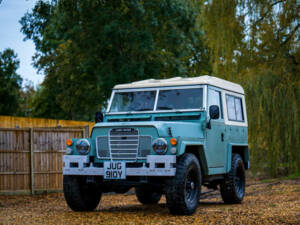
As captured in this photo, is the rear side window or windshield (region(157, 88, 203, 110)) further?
the rear side window

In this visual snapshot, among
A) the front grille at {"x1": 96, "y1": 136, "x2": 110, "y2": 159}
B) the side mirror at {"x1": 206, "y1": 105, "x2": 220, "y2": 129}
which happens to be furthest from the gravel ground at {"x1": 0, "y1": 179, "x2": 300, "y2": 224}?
the side mirror at {"x1": 206, "y1": 105, "x2": 220, "y2": 129}

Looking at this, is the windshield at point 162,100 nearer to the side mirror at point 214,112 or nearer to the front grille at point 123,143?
the side mirror at point 214,112

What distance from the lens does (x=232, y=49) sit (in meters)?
16.4

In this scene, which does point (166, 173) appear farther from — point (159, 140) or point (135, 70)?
point (135, 70)

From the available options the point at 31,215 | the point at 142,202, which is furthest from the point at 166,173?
the point at 142,202

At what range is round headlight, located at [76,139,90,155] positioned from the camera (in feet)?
28.9

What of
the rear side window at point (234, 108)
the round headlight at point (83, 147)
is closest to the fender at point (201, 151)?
the round headlight at point (83, 147)

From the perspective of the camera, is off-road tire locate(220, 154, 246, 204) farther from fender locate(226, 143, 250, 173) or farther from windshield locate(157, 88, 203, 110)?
windshield locate(157, 88, 203, 110)

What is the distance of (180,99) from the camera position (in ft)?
32.3

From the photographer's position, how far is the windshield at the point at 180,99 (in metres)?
9.75

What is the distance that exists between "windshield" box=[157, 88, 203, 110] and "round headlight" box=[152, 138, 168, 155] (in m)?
1.63

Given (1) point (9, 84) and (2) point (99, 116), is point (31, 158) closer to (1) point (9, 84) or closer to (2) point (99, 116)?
(2) point (99, 116)

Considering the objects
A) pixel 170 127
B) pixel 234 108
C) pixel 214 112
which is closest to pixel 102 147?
pixel 170 127

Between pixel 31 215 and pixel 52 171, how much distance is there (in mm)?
5903
